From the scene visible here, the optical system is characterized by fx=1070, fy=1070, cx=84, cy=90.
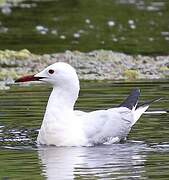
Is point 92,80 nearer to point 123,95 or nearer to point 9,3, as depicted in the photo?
point 123,95

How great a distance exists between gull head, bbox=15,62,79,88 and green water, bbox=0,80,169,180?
29.4 inches

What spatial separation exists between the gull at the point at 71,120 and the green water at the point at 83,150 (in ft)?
0.54

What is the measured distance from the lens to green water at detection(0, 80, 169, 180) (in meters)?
11.0

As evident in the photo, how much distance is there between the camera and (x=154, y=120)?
14336 millimetres

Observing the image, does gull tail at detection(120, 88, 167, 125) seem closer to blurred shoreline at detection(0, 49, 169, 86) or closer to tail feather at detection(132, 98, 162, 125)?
tail feather at detection(132, 98, 162, 125)

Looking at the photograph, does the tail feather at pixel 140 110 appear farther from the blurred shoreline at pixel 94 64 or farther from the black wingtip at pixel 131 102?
the blurred shoreline at pixel 94 64

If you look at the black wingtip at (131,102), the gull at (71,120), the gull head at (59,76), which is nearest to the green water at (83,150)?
the gull at (71,120)

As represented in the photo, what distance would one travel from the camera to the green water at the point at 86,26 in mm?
24781

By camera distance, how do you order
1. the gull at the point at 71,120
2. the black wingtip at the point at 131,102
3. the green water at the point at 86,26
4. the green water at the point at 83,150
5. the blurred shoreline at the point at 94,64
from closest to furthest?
the green water at the point at 83,150 → the gull at the point at 71,120 → the black wingtip at the point at 131,102 → the blurred shoreline at the point at 94,64 → the green water at the point at 86,26

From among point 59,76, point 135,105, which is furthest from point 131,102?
point 59,76

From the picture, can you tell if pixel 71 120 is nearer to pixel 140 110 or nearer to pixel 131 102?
pixel 131 102

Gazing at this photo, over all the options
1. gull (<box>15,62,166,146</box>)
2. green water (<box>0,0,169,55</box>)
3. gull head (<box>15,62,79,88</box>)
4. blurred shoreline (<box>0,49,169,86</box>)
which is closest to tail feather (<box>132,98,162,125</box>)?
gull (<box>15,62,166,146</box>)

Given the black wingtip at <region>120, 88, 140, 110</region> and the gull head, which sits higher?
the gull head

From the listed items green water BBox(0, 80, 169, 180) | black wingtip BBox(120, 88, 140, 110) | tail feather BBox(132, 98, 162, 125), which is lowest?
green water BBox(0, 80, 169, 180)
